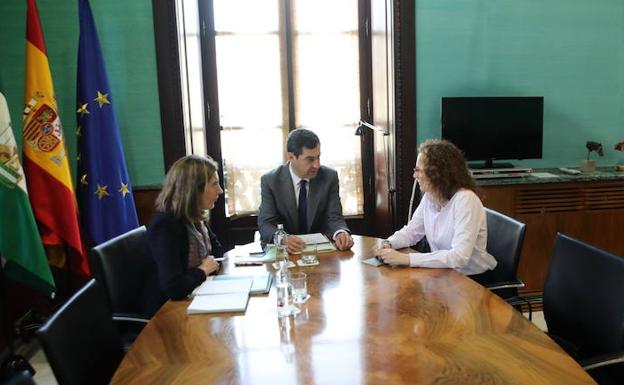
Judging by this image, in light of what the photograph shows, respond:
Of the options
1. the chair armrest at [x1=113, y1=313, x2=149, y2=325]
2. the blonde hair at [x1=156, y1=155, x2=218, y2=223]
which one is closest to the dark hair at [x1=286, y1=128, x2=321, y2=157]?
the blonde hair at [x1=156, y1=155, x2=218, y2=223]

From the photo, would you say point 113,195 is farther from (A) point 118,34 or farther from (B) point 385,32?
(B) point 385,32

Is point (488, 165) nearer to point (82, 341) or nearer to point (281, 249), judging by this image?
point (281, 249)

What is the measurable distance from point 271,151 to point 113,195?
Result: 1.35m

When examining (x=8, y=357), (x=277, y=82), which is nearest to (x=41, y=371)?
(x=8, y=357)

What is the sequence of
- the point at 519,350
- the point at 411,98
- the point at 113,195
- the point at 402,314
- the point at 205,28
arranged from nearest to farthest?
the point at 519,350, the point at 402,314, the point at 113,195, the point at 411,98, the point at 205,28

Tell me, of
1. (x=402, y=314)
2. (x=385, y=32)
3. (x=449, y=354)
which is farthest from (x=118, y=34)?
(x=449, y=354)

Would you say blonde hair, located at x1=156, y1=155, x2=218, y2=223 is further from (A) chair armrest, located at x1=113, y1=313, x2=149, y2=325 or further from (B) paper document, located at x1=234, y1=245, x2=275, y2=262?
(A) chair armrest, located at x1=113, y1=313, x2=149, y2=325

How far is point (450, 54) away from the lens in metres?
3.38

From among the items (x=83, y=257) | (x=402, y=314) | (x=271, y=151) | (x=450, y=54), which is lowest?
(x=83, y=257)

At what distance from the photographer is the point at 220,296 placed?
5.34 feet

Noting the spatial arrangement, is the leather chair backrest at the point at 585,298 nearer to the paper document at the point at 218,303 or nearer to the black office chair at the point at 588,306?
the black office chair at the point at 588,306

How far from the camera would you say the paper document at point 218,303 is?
4.98 feet

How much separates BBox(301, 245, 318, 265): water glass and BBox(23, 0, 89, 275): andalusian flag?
1416 mm

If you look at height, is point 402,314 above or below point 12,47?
below
